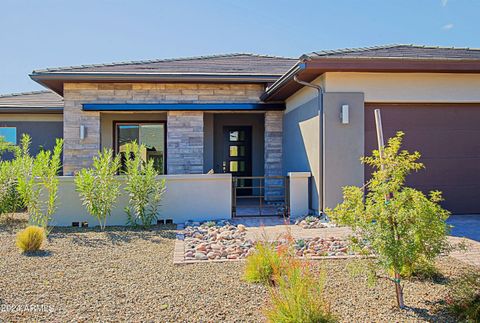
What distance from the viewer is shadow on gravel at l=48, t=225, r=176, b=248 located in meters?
6.66

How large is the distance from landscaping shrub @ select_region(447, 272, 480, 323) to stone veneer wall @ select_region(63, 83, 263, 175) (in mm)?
8513

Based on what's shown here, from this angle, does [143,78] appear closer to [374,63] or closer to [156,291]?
[374,63]

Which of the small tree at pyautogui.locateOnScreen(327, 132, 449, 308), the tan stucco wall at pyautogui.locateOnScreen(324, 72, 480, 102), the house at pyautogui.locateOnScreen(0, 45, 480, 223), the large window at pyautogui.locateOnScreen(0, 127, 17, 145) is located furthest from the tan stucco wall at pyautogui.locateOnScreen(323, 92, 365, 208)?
the large window at pyautogui.locateOnScreen(0, 127, 17, 145)

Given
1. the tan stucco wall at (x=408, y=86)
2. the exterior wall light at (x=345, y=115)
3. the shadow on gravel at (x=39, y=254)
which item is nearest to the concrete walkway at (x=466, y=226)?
the tan stucco wall at (x=408, y=86)

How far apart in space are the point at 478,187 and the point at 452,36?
951 centimetres

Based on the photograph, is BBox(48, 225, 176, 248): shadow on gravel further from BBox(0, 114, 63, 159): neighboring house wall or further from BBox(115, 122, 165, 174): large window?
BBox(0, 114, 63, 159): neighboring house wall

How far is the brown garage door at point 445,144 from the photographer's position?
834 centimetres

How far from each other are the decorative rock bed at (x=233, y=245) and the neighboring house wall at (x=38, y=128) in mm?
9213

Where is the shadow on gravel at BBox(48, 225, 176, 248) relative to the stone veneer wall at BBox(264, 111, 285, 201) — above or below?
below

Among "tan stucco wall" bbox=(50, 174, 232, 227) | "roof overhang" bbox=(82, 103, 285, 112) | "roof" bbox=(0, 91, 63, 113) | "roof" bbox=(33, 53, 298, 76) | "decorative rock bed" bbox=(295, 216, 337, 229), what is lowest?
"decorative rock bed" bbox=(295, 216, 337, 229)

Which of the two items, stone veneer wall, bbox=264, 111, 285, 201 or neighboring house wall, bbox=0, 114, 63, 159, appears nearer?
stone veneer wall, bbox=264, 111, 285, 201

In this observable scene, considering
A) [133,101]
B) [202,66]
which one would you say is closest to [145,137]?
[133,101]

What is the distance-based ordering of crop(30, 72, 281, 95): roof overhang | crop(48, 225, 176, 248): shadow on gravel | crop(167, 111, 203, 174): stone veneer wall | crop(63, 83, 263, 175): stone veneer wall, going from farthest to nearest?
crop(167, 111, 203, 174): stone veneer wall → crop(63, 83, 263, 175): stone veneer wall → crop(30, 72, 281, 95): roof overhang → crop(48, 225, 176, 248): shadow on gravel

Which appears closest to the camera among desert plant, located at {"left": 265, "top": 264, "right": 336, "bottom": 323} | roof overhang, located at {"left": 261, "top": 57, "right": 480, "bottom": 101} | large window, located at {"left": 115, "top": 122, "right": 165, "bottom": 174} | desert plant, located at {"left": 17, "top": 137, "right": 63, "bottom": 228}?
desert plant, located at {"left": 265, "top": 264, "right": 336, "bottom": 323}
